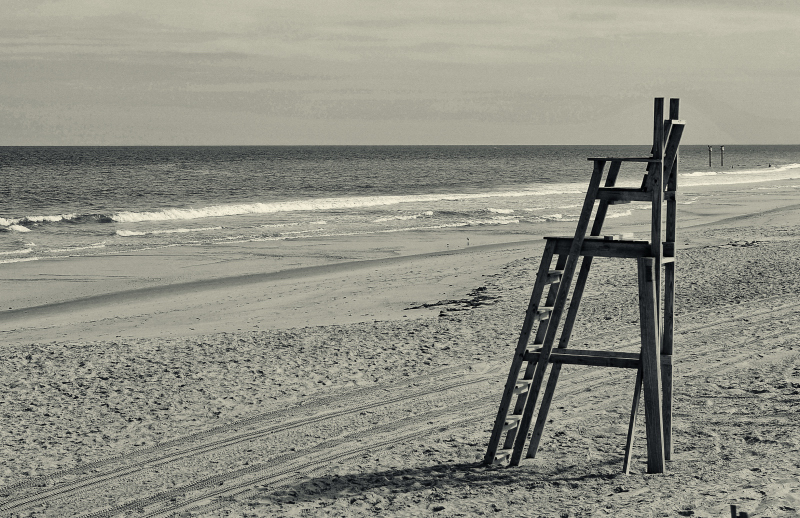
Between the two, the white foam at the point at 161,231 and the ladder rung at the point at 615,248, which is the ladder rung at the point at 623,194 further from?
the white foam at the point at 161,231

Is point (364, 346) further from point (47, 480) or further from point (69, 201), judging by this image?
point (69, 201)

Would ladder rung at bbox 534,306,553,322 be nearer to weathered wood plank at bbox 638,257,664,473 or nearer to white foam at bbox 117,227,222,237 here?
weathered wood plank at bbox 638,257,664,473

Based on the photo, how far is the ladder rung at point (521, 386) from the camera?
18.1 feet

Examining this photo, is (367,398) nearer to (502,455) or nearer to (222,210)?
(502,455)

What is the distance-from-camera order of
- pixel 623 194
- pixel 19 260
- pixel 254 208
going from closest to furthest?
pixel 623 194, pixel 19 260, pixel 254 208

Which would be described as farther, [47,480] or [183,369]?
[183,369]

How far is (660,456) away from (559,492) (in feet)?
2.46

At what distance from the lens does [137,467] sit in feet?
19.2

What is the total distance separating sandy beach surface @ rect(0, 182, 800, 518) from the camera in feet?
17.2

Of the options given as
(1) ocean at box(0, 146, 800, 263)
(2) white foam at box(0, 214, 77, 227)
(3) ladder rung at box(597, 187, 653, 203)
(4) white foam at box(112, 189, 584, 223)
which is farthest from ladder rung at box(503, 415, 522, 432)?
(4) white foam at box(112, 189, 584, 223)

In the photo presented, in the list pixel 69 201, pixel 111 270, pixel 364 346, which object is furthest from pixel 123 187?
pixel 364 346

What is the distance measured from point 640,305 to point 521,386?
1016 mm

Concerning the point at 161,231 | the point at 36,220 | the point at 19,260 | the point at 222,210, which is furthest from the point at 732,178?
the point at 19,260

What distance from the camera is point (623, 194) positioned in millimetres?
4965
